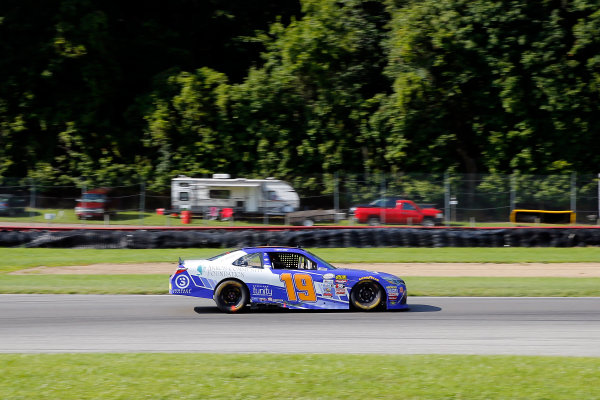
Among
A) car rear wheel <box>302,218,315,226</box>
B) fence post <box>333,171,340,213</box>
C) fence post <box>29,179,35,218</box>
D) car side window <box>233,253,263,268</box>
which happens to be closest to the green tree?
fence post <box>333,171,340,213</box>

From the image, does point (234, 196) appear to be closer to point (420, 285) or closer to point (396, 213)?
point (396, 213)

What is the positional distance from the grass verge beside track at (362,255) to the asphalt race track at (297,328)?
8.44m

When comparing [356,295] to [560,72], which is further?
[560,72]

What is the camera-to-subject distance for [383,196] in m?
30.3

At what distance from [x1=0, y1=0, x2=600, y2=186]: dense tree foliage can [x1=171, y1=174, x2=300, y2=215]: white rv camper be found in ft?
6.19

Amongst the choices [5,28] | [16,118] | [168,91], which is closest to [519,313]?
[168,91]

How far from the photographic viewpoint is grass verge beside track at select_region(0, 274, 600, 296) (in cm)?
1516

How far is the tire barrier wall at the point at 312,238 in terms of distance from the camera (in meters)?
24.1

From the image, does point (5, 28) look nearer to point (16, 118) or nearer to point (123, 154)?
point (16, 118)

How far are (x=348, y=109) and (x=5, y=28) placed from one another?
19.4 meters

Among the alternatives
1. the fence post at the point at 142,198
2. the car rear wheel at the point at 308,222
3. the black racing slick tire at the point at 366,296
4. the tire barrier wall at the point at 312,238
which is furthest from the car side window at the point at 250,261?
the fence post at the point at 142,198

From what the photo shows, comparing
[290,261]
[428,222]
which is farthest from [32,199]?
[290,261]

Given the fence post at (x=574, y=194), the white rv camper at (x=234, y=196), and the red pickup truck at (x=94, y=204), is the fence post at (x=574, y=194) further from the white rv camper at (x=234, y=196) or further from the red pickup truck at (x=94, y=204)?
the red pickup truck at (x=94, y=204)

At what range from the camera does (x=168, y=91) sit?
1544 inches
